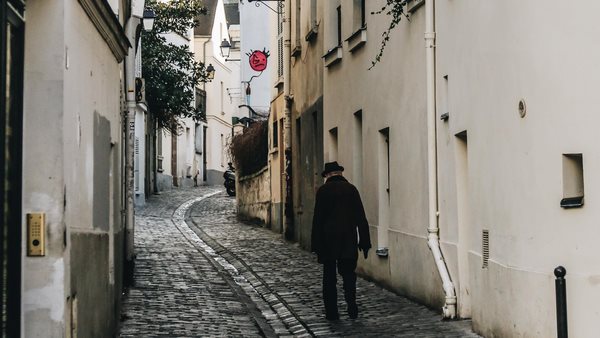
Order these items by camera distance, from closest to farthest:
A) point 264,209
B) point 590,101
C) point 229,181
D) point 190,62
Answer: point 590,101
point 264,209
point 190,62
point 229,181

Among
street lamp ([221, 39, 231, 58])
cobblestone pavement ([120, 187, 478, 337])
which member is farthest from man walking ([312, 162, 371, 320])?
street lamp ([221, 39, 231, 58])

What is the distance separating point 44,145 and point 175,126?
3630 cm

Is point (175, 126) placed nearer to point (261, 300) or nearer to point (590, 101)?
point (261, 300)

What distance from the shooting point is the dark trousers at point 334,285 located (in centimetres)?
1248

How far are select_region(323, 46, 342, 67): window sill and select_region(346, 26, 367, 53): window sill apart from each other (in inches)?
37.1

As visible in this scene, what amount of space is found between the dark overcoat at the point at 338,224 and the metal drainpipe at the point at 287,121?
1164cm

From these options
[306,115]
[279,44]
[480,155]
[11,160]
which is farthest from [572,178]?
[279,44]

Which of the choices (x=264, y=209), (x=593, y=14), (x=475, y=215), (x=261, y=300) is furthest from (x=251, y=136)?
(x=593, y=14)

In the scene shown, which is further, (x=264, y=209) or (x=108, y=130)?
(x=264, y=209)

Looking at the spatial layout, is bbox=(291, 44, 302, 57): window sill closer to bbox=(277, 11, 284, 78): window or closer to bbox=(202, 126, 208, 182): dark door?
bbox=(277, 11, 284, 78): window

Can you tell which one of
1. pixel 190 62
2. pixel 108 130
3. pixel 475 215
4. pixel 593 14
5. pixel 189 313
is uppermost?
pixel 190 62

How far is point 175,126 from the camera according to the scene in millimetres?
42688

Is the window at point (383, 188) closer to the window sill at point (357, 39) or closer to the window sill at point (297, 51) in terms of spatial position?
the window sill at point (357, 39)

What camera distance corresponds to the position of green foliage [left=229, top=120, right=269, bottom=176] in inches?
1209
